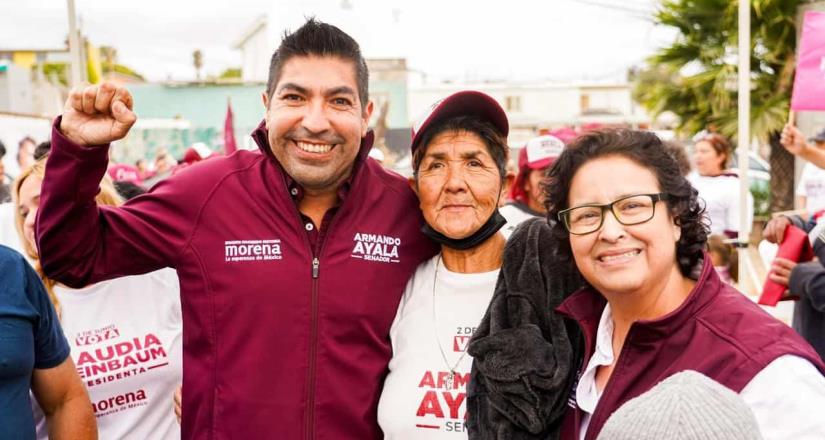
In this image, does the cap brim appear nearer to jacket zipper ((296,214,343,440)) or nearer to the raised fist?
jacket zipper ((296,214,343,440))

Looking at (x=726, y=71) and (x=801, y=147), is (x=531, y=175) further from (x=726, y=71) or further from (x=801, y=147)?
(x=726, y=71)

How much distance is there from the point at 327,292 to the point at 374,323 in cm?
20

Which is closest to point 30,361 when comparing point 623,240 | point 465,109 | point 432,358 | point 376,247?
point 376,247

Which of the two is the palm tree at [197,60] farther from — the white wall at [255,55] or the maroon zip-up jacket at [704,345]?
the maroon zip-up jacket at [704,345]

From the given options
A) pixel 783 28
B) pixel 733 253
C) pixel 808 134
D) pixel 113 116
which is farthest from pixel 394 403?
pixel 783 28

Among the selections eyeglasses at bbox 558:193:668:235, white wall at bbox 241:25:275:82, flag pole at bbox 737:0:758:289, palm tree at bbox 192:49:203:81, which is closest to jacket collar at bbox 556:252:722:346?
eyeglasses at bbox 558:193:668:235

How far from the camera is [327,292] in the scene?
2484 mm

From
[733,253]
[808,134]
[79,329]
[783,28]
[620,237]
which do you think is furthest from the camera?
[783,28]

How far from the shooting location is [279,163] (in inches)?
103

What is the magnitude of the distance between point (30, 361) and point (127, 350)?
0.84m

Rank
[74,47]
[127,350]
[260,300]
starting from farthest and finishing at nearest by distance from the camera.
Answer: [74,47], [127,350], [260,300]

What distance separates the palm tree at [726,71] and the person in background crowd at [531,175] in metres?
6.33

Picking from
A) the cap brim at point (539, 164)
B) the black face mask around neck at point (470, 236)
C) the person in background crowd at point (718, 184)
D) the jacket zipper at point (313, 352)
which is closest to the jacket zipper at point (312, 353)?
the jacket zipper at point (313, 352)

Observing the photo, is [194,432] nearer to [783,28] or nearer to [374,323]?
[374,323]
